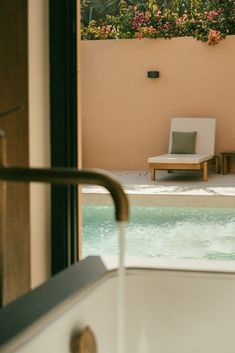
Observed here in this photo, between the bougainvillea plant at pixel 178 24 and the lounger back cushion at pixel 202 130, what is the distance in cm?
115

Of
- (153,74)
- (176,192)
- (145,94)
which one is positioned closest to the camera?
(176,192)

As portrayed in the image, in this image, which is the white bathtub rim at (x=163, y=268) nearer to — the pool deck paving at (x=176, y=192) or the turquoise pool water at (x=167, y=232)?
the turquoise pool water at (x=167, y=232)

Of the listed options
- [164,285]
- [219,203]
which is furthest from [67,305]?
[219,203]

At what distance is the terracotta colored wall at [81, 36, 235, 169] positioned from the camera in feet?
31.2

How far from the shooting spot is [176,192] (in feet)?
23.6

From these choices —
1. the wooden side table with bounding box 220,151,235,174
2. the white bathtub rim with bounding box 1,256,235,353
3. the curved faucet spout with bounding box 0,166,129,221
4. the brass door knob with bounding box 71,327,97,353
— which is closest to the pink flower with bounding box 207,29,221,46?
the wooden side table with bounding box 220,151,235,174

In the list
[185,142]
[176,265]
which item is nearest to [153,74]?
[185,142]

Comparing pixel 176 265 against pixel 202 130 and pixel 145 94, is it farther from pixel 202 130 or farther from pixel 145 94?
pixel 145 94

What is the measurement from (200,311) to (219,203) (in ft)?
17.3

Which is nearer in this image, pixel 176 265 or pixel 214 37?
pixel 176 265

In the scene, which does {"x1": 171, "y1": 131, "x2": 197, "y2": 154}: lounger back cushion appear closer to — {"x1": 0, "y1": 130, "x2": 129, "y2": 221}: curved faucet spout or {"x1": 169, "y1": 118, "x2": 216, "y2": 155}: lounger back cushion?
{"x1": 169, "y1": 118, "x2": 216, "y2": 155}: lounger back cushion

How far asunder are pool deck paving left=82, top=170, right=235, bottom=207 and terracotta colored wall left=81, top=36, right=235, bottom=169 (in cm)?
130

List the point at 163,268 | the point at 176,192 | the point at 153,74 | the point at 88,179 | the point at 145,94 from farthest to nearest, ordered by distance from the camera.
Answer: the point at 145,94
the point at 153,74
the point at 176,192
the point at 163,268
the point at 88,179

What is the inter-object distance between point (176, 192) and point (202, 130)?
2.38m
